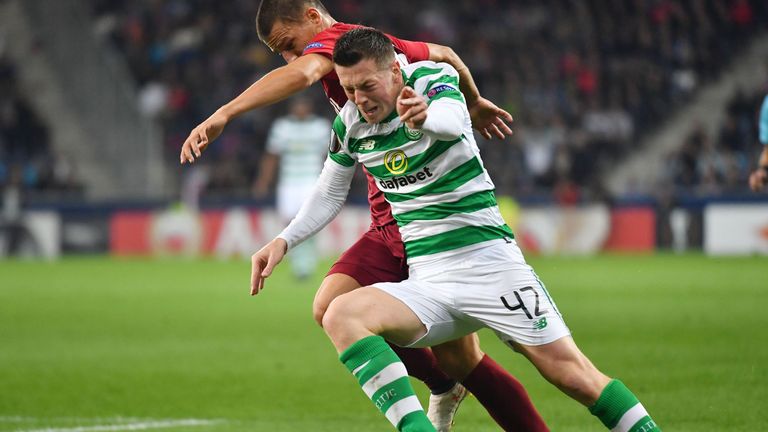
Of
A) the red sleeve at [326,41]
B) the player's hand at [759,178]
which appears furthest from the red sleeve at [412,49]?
the player's hand at [759,178]

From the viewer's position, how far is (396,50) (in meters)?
5.23

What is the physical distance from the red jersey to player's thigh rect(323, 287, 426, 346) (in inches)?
32.3

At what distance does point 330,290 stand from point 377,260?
0.36 metres

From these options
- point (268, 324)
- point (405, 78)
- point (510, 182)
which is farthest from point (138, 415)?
point (510, 182)

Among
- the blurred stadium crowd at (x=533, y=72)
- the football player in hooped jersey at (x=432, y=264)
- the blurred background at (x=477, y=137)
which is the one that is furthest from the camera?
the blurred stadium crowd at (x=533, y=72)

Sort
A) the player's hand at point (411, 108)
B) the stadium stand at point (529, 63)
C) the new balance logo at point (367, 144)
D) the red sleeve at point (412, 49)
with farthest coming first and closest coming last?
1. the stadium stand at point (529, 63)
2. the red sleeve at point (412, 49)
3. the new balance logo at point (367, 144)
4. the player's hand at point (411, 108)

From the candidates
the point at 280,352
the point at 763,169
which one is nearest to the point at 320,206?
the point at 280,352

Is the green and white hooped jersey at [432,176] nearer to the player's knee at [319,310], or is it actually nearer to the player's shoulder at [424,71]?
the player's shoulder at [424,71]

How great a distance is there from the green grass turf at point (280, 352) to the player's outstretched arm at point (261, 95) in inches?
77.7

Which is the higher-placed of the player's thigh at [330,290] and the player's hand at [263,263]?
the player's hand at [263,263]

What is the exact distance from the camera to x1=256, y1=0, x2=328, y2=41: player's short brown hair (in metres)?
5.41

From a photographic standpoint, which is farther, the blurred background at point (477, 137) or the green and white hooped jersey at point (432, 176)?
the blurred background at point (477, 137)

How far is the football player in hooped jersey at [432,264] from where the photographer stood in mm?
4332

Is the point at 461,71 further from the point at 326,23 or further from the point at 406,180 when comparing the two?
the point at 406,180
